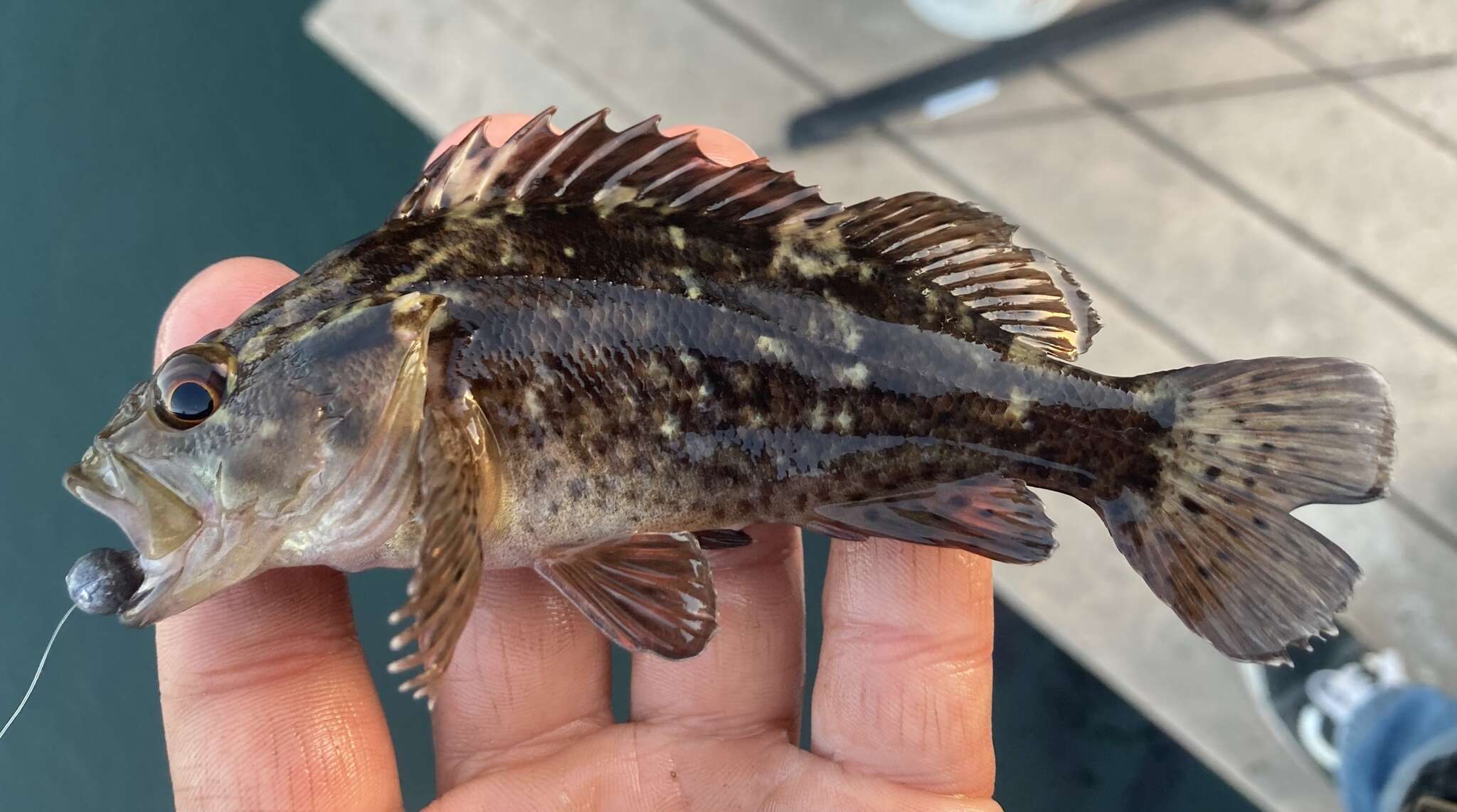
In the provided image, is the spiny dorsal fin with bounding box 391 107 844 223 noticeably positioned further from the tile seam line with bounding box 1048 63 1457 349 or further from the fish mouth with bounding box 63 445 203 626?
the tile seam line with bounding box 1048 63 1457 349

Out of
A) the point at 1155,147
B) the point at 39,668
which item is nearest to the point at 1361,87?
the point at 1155,147

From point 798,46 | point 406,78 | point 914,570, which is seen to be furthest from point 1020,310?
point 406,78

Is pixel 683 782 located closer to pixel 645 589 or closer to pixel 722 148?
pixel 645 589

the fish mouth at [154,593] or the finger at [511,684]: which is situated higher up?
the fish mouth at [154,593]

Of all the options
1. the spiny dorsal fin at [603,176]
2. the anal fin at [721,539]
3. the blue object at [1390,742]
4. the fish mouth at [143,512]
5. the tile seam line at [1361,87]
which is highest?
the tile seam line at [1361,87]

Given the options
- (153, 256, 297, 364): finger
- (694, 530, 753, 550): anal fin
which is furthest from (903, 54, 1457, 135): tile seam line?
(153, 256, 297, 364): finger

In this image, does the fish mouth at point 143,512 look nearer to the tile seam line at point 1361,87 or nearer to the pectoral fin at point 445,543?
the pectoral fin at point 445,543

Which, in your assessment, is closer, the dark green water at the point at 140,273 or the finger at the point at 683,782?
the finger at the point at 683,782

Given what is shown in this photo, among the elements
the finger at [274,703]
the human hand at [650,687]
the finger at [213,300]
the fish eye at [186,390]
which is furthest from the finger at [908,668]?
the finger at [213,300]
